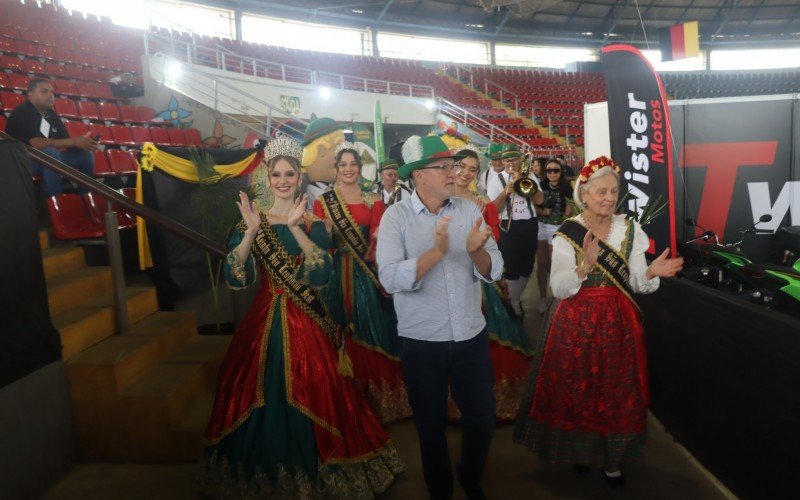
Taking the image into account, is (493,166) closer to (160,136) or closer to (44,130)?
(44,130)

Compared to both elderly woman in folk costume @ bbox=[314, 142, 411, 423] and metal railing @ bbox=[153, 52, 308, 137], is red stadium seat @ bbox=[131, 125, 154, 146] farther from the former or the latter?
elderly woman in folk costume @ bbox=[314, 142, 411, 423]

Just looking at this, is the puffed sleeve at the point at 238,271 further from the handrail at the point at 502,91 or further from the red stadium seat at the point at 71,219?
the handrail at the point at 502,91

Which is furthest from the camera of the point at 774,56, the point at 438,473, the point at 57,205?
the point at 774,56

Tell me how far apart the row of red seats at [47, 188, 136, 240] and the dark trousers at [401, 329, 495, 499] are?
9.04 feet

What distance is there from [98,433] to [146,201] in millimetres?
2175

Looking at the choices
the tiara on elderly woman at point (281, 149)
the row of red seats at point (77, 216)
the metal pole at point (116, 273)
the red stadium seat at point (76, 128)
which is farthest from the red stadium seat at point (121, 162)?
the tiara on elderly woman at point (281, 149)

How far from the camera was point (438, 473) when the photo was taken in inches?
92.2

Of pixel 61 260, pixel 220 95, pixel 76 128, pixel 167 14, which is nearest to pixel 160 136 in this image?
pixel 76 128

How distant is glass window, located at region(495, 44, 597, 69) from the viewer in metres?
24.6

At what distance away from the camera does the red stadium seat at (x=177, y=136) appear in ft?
27.4

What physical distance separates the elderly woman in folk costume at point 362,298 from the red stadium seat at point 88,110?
20.6 feet

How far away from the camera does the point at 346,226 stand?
130 inches

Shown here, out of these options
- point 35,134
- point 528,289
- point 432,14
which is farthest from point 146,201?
point 432,14

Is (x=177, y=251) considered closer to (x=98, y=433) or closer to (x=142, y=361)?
(x=142, y=361)
